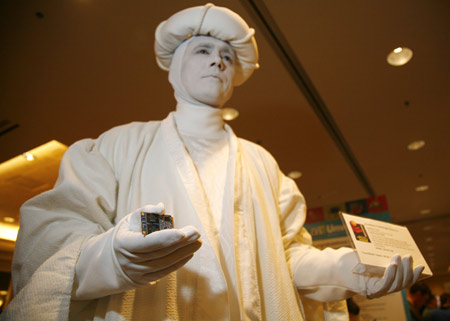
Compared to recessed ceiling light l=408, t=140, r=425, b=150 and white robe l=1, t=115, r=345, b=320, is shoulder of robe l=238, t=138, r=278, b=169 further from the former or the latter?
recessed ceiling light l=408, t=140, r=425, b=150

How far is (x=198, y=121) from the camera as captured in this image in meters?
1.18

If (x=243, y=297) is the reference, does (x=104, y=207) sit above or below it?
above

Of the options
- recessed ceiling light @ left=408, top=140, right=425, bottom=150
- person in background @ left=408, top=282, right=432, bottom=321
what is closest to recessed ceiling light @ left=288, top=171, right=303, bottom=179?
recessed ceiling light @ left=408, top=140, right=425, bottom=150

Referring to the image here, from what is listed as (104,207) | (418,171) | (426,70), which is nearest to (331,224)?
(426,70)

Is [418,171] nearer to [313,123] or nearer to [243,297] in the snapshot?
[313,123]

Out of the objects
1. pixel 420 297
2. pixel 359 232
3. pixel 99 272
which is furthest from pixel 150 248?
pixel 420 297

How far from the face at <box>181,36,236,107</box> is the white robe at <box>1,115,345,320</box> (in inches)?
6.9

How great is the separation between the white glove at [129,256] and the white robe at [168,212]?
0.13 feet

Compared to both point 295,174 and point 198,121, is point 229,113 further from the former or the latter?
point 198,121

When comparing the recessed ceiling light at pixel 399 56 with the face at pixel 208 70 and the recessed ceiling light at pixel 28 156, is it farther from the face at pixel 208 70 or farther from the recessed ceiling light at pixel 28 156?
the recessed ceiling light at pixel 28 156

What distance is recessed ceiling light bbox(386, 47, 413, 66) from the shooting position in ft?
7.84

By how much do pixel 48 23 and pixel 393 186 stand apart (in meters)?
4.54

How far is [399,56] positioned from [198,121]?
1.99 metres

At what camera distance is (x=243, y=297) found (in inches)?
33.6
